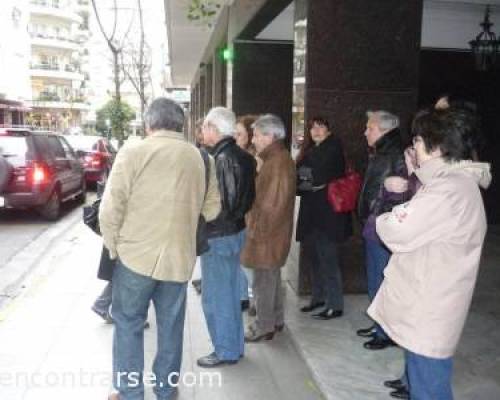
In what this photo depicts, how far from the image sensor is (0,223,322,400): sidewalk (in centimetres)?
396

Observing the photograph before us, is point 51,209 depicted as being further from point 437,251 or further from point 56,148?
point 437,251

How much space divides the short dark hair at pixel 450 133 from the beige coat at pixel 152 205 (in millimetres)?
1284

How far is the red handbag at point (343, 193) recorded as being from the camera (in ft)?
16.1

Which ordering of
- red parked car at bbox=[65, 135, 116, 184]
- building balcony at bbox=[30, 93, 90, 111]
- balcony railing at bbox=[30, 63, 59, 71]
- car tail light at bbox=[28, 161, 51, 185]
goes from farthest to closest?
balcony railing at bbox=[30, 63, 59, 71]
building balcony at bbox=[30, 93, 90, 111]
red parked car at bbox=[65, 135, 116, 184]
car tail light at bbox=[28, 161, 51, 185]

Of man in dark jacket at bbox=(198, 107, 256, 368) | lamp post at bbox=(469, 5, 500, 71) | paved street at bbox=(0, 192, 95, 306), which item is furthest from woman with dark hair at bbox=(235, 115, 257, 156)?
lamp post at bbox=(469, 5, 500, 71)

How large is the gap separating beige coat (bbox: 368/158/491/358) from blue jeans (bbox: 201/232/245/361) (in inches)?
60.3

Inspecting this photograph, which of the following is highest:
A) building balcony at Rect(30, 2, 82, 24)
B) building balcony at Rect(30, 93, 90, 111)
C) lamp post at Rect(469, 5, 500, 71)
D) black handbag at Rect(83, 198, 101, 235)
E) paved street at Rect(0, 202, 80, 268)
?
building balcony at Rect(30, 2, 82, 24)

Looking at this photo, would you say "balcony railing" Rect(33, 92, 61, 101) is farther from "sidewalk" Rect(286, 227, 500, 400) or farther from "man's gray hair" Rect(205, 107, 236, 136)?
"man's gray hair" Rect(205, 107, 236, 136)

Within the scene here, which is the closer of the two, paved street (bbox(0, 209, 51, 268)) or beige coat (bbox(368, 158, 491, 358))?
beige coat (bbox(368, 158, 491, 358))

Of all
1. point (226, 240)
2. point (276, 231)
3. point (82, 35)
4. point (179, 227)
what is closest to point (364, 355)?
point (276, 231)

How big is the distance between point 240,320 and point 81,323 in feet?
5.19

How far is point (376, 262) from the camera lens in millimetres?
4566

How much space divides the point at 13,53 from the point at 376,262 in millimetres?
45424

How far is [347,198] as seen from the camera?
16.2ft
